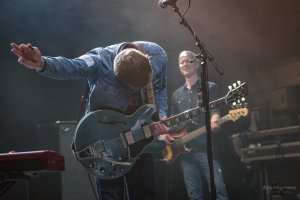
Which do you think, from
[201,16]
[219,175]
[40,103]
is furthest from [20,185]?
[201,16]

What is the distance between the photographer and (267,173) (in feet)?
15.0

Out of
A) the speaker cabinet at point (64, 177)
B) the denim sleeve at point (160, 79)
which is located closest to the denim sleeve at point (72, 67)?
the denim sleeve at point (160, 79)

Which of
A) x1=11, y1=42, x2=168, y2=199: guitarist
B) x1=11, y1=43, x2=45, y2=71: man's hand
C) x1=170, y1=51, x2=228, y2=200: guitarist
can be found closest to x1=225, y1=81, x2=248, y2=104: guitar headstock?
x1=11, y1=42, x2=168, y2=199: guitarist

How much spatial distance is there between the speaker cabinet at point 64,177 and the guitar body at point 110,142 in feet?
5.93

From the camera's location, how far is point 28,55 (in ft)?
6.63

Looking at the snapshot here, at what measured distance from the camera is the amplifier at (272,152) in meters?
4.27

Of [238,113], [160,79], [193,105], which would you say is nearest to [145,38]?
[193,105]

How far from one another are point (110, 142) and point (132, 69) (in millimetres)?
565

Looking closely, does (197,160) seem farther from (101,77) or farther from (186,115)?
(101,77)

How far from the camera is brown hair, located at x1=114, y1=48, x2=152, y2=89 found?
2.46 m

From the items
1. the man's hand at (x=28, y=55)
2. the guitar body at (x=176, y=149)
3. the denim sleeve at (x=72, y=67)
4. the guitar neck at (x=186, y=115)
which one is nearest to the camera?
the man's hand at (x=28, y=55)

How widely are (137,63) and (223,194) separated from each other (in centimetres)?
249

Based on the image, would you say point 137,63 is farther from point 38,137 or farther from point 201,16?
point 201,16

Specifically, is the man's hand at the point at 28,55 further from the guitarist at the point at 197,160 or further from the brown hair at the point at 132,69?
the guitarist at the point at 197,160
